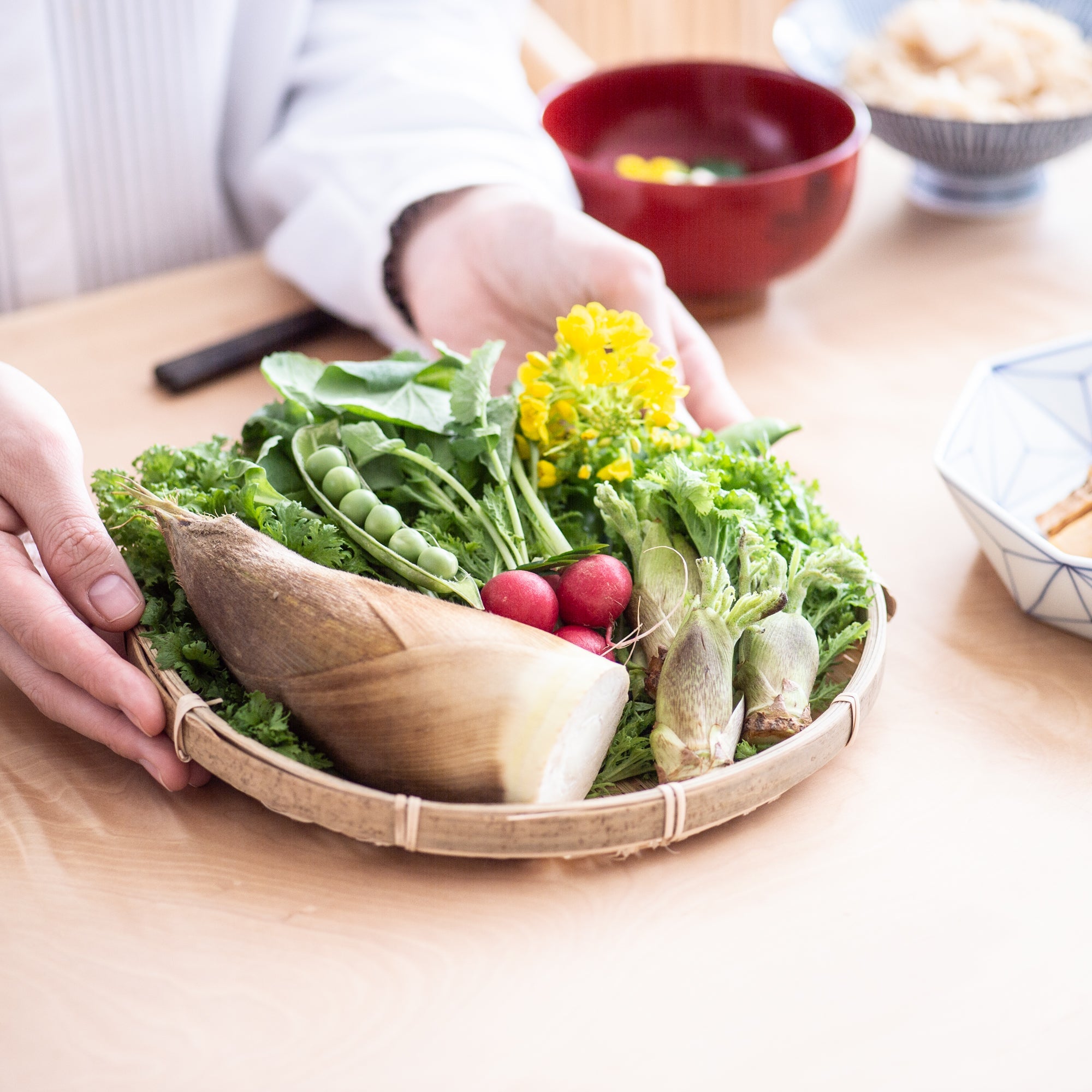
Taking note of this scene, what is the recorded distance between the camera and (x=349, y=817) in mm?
690

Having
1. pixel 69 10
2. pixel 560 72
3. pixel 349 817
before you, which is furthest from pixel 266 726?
pixel 560 72

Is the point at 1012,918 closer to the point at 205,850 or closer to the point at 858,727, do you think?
the point at 858,727

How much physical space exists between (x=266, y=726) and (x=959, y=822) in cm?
51

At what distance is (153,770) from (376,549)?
9.1 inches

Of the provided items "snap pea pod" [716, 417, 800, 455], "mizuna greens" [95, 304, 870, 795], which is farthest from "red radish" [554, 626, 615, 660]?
"snap pea pod" [716, 417, 800, 455]

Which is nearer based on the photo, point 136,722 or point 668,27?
point 136,722

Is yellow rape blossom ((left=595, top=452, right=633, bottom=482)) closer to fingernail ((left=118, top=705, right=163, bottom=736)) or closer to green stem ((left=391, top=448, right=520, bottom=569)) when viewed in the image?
green stem ((left=391, top=448, right=520, bottom=569))

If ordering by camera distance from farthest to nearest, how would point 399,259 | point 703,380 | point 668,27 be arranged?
1. point 668,27
2. point 399,259
3. point 703,380

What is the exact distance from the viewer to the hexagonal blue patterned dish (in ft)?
3.18

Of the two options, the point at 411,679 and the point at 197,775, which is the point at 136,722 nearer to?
the point at 197,775

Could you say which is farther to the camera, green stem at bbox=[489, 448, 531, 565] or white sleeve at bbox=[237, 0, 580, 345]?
white sleeve at bbox=[237, 0, 580, 345]

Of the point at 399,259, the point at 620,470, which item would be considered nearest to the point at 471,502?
the point at 620,470

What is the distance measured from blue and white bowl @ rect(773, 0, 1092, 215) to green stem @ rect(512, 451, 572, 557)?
945 millimetres

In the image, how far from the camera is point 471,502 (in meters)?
0.93
